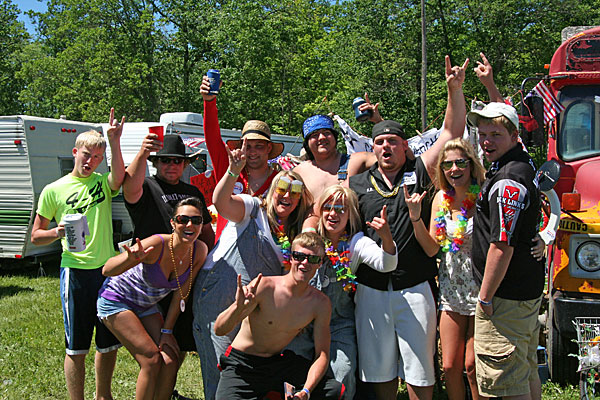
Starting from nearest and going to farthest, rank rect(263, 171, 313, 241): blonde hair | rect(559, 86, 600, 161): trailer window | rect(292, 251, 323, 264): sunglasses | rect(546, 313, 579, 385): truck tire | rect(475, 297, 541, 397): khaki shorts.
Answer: rect(475, 297, 541, 397): khaki shorts → rect(292, 251, 323, 264): sunglasses → rect(263, 171, 313, 241): blonde hair → rect(546, 313, 579, 385): truck tire → rect(559, 86, 600, 161): trailer window

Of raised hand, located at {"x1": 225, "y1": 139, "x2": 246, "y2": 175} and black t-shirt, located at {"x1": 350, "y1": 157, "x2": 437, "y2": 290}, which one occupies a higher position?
raised hand, located at {"x1": 225, "y1": 139, "x2": 246, "y2": 175}

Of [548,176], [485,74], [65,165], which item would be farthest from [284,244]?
[65,165]

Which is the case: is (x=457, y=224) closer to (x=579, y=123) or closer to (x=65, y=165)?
(x=579, y=123)

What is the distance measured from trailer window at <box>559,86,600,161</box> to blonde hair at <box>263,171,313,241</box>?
9.63 feet

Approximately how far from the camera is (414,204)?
10.5ft

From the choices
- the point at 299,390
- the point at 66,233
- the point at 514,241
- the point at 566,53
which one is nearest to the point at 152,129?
the point at 66,233

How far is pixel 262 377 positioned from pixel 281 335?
0.92ft

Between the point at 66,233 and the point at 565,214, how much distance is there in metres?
3.77

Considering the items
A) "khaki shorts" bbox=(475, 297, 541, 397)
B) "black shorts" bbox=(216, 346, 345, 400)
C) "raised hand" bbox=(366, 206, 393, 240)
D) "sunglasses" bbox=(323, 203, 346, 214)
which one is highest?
"sunglasses" bbox=(323, 203, 346, 214)

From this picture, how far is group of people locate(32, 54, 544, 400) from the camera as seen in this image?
9.85 feet

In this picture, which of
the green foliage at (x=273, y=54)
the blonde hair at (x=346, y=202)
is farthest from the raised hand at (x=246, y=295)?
the green foliage at (x=273, y=54)

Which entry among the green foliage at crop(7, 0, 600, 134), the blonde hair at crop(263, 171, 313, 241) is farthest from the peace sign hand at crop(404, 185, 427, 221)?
the green foliage at crop(7, 0, 600, 134)

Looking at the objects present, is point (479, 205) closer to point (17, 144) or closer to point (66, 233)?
point (66, 233)

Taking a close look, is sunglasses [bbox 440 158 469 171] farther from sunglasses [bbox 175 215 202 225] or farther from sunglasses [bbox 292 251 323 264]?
sunglasses [bbox 175 215 202 225]
